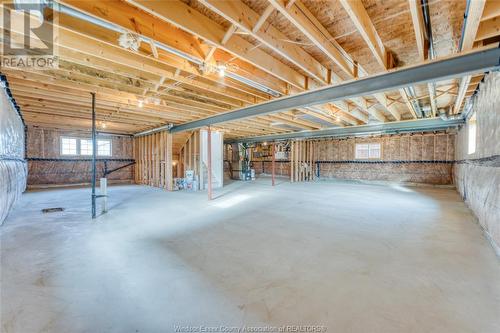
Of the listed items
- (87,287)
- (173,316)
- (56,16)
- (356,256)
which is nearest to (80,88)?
(56,16)

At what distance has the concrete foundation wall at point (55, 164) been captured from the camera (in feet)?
27.2

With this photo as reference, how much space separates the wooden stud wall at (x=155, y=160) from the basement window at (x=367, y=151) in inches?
349

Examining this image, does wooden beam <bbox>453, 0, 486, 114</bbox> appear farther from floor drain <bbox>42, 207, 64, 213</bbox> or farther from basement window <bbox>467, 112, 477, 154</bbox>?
floor drain <bbox>42, 207, 64, 213</bbox>

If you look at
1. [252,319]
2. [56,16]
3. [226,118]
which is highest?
[56,16]

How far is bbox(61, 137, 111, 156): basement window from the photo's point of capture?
9051 millimetres

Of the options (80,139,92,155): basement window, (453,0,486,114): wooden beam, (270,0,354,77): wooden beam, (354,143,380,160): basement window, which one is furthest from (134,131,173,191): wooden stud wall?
(354,143,380,160): basement window

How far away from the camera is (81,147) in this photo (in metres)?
9.41

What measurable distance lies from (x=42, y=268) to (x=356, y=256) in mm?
3379

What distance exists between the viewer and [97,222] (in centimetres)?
369

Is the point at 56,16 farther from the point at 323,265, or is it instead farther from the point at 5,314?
the point at 323,265

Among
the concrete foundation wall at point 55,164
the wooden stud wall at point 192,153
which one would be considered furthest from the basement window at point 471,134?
the concrete foundation wall at point 55,164

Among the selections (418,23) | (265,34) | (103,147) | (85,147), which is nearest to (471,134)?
(418,23)

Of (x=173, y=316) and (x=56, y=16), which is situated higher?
(x=56, y=16)

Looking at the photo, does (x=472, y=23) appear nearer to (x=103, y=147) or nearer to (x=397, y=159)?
(x=397, y=159)
